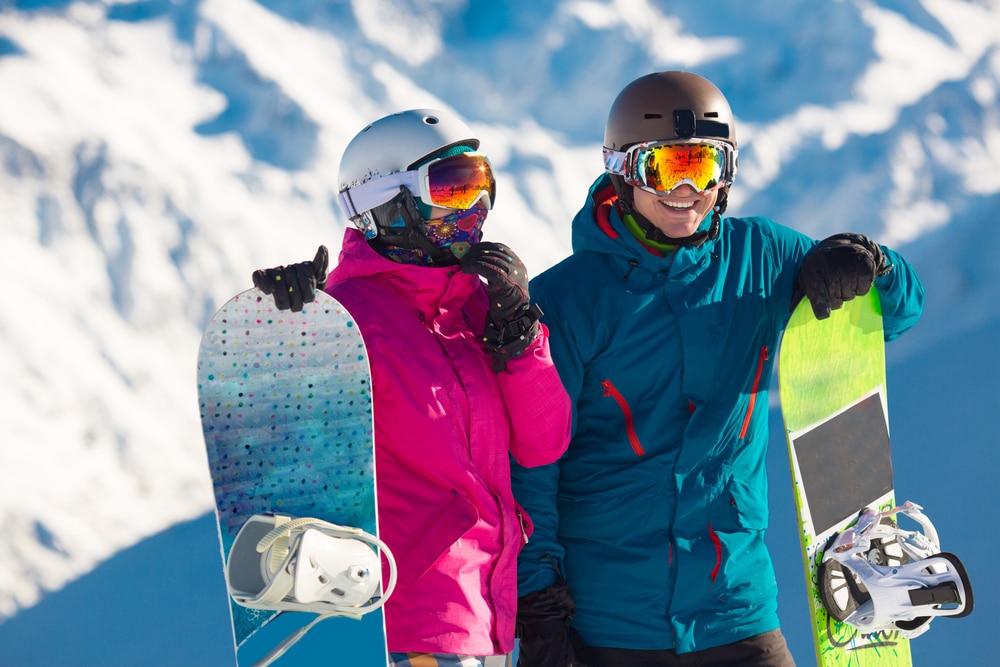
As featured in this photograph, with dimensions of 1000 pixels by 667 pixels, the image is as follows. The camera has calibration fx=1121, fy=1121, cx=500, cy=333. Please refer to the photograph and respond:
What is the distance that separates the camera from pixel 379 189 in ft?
7.27

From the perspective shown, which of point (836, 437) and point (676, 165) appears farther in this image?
point (836, 437)

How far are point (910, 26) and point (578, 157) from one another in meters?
1.82

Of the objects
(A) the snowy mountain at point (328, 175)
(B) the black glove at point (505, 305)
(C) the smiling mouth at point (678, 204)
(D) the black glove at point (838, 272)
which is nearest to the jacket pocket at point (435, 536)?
(B) the black glove at point (505, 305)

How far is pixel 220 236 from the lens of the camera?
5035 mm

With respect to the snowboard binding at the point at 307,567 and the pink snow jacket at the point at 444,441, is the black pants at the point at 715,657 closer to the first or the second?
the pink snow jacket at the point at 444,441

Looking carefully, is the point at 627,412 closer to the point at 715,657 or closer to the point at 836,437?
the point at 715,657

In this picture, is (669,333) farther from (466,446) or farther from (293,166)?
(293,166)

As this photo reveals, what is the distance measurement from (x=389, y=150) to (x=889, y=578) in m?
1.41

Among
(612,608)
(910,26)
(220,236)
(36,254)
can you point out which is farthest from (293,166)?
(612,608)

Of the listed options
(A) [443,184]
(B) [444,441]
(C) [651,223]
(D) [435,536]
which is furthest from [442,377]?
(C) [651,223]

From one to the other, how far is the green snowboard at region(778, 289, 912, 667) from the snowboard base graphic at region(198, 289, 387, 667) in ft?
3.32

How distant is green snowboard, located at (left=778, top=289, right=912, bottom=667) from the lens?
2.53 meters

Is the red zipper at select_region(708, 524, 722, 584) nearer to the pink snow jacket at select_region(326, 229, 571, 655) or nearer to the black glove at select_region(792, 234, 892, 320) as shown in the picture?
the pink snow jacket at select_region(326, 229, 571, 655)

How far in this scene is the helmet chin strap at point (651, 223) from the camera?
2389 millimetres
